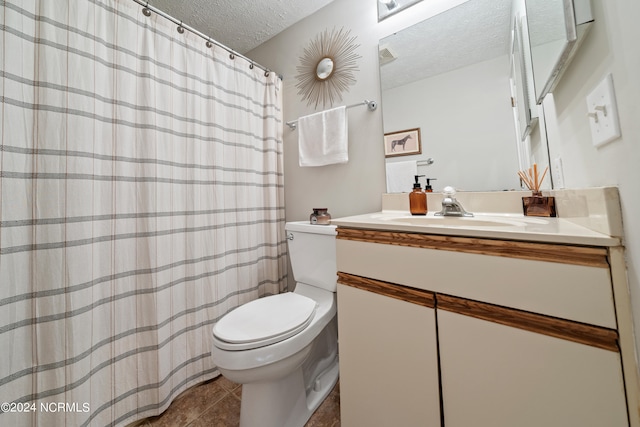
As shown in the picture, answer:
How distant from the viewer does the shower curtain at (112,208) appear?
2.45 ft

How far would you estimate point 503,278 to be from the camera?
55 centimetres

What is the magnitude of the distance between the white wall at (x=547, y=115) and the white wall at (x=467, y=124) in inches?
6.6

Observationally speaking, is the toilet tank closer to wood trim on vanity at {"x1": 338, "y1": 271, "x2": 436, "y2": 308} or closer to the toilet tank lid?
the toilet tank lid

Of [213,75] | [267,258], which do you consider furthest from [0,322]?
[213,75]

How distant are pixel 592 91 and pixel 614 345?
0.53 metres

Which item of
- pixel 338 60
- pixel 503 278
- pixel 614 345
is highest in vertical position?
pixel 338 60

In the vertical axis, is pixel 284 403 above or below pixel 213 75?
below

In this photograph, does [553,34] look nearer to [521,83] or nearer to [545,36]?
[545,36]

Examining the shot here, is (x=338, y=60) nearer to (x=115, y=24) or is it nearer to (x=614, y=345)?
(x=115, y=24)

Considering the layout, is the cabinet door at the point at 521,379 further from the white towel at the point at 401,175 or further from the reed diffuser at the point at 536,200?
the white towel at the point at 401,175

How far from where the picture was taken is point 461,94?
1061 millimetres

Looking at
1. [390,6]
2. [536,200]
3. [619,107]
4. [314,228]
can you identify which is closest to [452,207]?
[536,200]

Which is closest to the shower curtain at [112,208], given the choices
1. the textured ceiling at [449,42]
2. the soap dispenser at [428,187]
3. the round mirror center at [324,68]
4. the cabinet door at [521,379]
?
the round mirror center at [324,68]

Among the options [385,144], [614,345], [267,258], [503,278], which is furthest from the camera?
[267,258]
